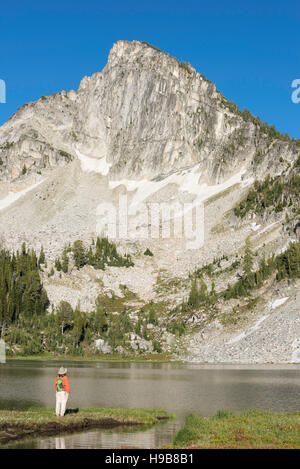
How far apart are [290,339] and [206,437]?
205 ft

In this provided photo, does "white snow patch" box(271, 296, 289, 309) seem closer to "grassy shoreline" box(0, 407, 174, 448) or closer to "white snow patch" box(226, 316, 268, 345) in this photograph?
"white snow patch" box(226, 316, 268, 345)

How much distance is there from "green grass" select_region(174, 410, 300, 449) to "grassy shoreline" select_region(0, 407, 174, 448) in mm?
3440

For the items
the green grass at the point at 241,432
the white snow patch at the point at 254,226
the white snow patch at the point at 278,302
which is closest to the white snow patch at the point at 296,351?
Answer: the white snow patch at the point at 278,302

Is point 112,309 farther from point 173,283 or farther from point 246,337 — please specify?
point 246,337

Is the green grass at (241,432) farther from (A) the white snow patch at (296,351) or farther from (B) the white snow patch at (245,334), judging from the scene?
(B) the white snow patch at (245,334)

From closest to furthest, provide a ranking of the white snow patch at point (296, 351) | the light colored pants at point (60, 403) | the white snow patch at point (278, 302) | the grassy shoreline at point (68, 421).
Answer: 1. the grassy shoreline at point (68, 421)
2. the light colored pants at point (60, 403)
3. the white snow patch at point (296, 351)
4. the white snow patch at point (278, 302)

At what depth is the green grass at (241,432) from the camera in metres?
21.4

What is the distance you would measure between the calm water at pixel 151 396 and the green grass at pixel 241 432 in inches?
53.8

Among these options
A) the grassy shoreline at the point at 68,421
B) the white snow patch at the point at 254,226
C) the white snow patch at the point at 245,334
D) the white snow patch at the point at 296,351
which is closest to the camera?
the grassy shoreline at the point at 68,421

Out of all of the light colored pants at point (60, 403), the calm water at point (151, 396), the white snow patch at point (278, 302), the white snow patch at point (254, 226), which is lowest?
the calm water at point (151, 396)

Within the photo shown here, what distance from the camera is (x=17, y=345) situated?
103 m

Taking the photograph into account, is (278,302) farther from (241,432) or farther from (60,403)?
(241,432)

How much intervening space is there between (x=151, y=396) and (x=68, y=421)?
15741 mm

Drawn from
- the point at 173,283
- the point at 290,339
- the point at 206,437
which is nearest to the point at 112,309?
the point at 173,283
